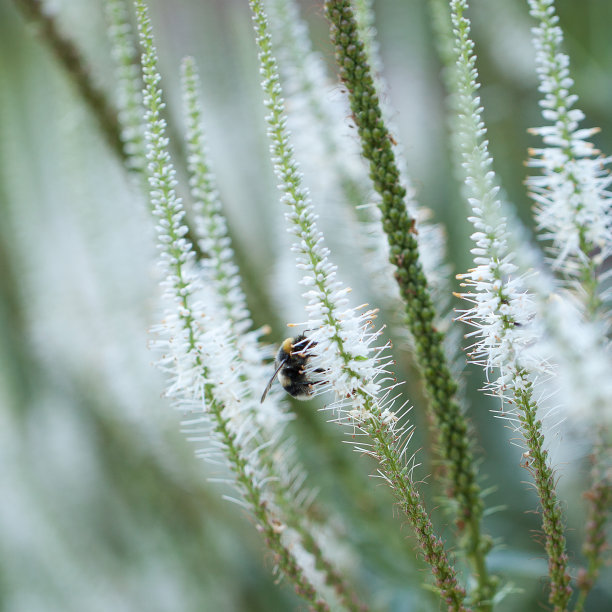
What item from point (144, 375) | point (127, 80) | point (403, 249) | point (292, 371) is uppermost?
point (127, 80)

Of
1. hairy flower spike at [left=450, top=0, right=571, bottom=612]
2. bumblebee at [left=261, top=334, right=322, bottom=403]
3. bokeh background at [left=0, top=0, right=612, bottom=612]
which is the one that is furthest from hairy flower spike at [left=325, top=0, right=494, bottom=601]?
bokeh background at [left=0, top=0, right=612, bottom=612]

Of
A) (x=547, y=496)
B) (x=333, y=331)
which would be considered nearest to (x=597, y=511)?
(x=547, y=496)

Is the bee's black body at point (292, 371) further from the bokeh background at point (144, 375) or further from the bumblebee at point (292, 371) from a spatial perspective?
the bokeh background at point (144, 375)

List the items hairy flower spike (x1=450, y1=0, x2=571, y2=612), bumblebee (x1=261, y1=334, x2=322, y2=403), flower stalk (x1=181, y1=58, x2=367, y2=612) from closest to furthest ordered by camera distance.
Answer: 1. hairy flower spike (x1=450, y1=0, x2=571, y2=612)
2. flower stalk (x1=181, y1=58, x2=367, y2=612)
3. bumblebee (x1=261, y1=334, x2=322, y2=403)

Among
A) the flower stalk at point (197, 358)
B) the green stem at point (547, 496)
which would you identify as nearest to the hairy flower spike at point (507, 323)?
the green stem at point (547, 496)

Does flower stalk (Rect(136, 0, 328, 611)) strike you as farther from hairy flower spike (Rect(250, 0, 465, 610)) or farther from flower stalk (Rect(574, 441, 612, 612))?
flower stalk (Rect(574, 441, 612, 612))

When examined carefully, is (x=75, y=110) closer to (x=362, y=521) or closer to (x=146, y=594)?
(x=362, y=521)

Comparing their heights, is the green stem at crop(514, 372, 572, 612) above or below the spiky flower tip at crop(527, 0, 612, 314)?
below

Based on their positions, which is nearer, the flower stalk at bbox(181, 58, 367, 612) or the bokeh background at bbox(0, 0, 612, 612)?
the flower stalk at bbox(181, 58, 367, 612)

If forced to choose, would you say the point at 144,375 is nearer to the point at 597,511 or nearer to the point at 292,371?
the point at 292,371
